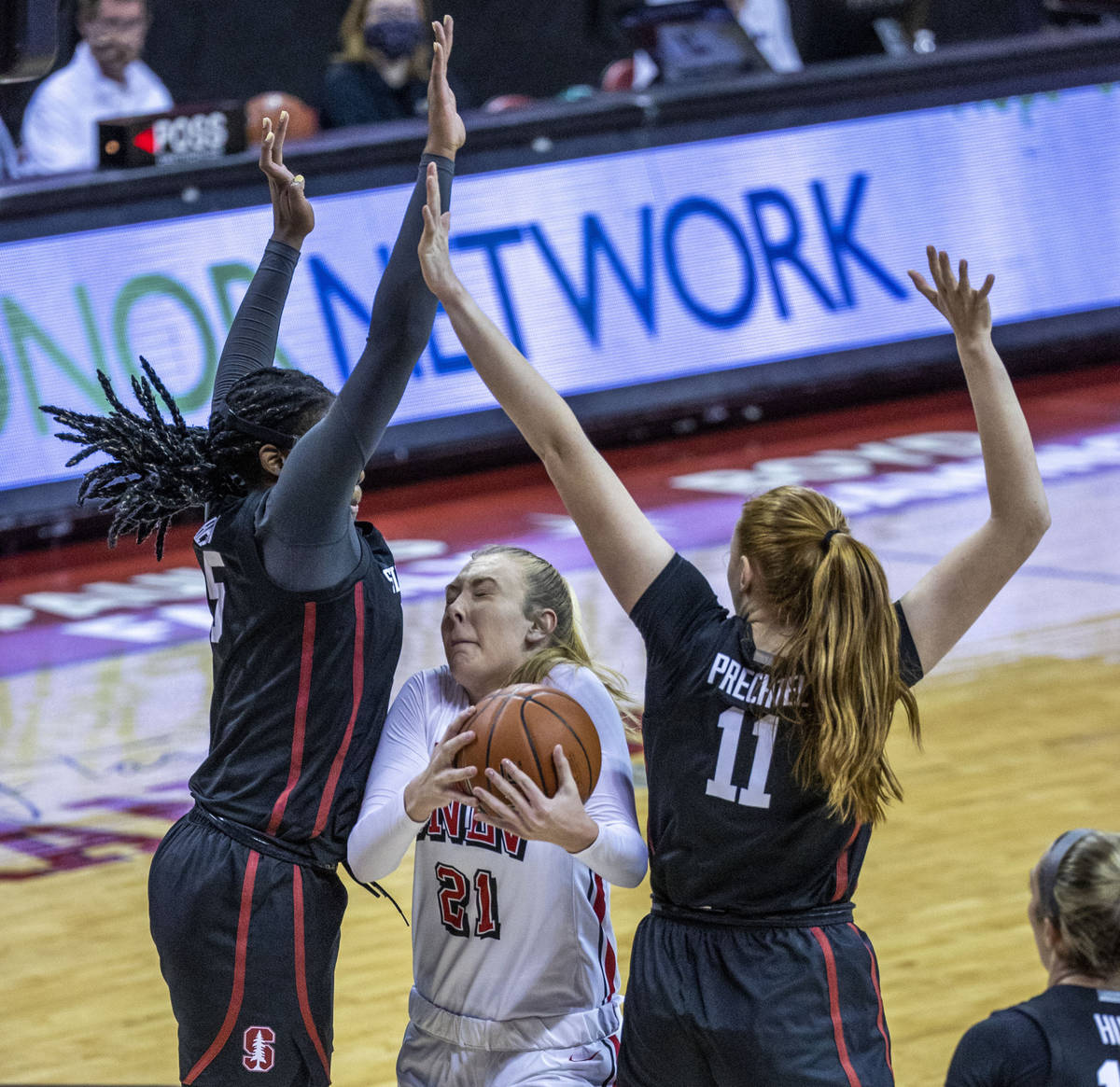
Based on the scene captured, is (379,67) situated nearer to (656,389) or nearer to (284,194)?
(656,389)

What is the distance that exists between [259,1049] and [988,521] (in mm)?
1559

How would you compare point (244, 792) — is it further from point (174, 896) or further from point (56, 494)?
point (56, 494)

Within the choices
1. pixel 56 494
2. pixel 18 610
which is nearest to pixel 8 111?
pixel 56 494

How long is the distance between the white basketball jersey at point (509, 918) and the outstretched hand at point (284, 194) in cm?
104

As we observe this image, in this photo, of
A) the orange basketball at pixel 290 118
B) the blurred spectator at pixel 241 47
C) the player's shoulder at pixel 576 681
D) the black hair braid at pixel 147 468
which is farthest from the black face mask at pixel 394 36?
the player's shoulder at pixel 576 681

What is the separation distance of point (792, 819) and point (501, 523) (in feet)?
22.4

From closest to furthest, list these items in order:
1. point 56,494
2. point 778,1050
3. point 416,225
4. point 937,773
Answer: point 778,1050, point 416,225, point 937,773, point 56,494

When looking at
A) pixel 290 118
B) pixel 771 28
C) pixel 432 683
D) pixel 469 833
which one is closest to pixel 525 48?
pixel 771 28

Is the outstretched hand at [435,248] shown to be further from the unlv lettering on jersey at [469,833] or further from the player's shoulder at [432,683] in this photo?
the unlv lettering on jersey at [469,833]

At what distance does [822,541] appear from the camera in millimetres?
3084

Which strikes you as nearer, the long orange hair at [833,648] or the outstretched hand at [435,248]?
the long orange hair at [833,648]

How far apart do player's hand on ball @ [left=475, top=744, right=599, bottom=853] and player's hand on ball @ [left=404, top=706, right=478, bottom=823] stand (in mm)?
45

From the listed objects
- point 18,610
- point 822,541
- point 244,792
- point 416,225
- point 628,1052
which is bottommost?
point 18,610

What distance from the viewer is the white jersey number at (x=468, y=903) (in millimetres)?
3398
